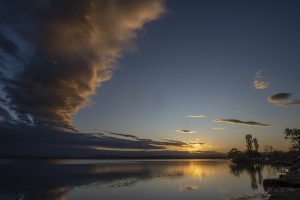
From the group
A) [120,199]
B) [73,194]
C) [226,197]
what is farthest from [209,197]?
[73,194]

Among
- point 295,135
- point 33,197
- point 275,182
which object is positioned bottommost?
→ point 33,197

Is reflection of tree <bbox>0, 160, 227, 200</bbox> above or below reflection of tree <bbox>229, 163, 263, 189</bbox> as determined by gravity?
below

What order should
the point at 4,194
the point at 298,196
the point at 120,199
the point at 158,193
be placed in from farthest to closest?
the point at 158,193 < the point at 4,194 < the point at 120,199 < the point at 298,196

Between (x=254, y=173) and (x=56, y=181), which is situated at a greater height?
(x=254, y=173)

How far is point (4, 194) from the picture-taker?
2094 inches

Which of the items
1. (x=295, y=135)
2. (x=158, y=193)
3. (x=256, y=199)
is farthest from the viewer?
(x=295, y=135)

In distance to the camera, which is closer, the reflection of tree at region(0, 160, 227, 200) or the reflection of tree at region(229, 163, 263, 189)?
the reflection of tree at region(0, 160, 227, 200)

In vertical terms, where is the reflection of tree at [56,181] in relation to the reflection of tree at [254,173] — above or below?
below

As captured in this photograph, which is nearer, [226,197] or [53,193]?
[226,197]

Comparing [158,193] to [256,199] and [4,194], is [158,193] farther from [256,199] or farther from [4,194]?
[4,194]

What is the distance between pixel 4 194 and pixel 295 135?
14168 centimetres

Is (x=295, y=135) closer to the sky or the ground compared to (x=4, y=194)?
closer to the sky

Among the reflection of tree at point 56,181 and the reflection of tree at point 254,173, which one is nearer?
the reflection of tree at point 56,181

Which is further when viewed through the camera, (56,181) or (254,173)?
(254,173)
